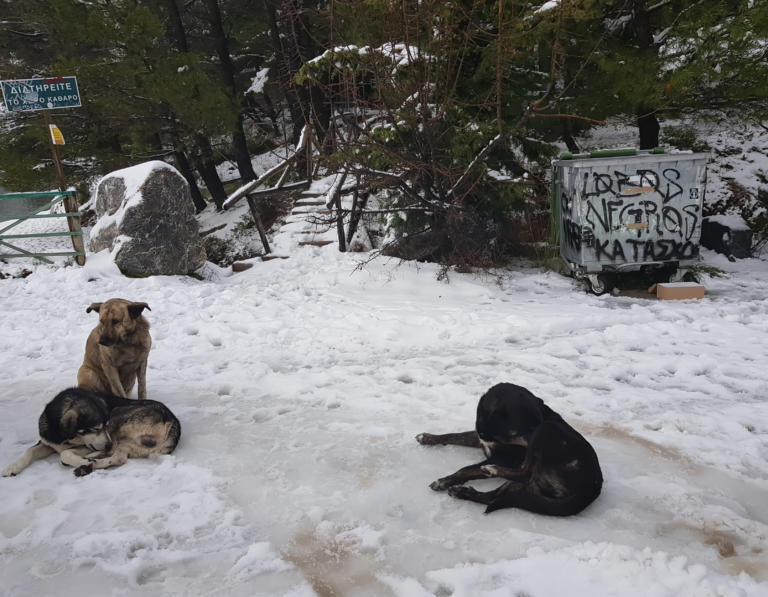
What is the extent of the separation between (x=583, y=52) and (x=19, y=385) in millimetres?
9996

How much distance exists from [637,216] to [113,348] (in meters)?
7.07

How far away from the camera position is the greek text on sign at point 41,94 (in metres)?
7.92

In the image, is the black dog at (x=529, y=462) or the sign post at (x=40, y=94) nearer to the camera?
the black dog at (x=529, y=462)

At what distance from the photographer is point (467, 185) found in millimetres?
7945

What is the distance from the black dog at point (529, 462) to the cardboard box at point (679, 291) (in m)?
4.88

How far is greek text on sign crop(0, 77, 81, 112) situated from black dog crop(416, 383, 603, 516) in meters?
8.65

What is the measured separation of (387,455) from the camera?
342 centimetres

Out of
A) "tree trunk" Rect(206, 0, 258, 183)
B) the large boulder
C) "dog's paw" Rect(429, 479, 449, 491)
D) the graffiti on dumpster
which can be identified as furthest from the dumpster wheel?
"tree trunk" Rect(206, 0, 258, 183)

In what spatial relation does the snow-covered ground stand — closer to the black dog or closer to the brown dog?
the black dog

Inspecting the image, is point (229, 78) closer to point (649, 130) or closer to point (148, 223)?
point (148, 223)

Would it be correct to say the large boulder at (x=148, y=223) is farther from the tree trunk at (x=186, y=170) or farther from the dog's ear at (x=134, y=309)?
the dog's ear at (x=134, y=309)

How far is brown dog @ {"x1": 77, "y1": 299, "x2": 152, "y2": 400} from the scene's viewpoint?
3648mm

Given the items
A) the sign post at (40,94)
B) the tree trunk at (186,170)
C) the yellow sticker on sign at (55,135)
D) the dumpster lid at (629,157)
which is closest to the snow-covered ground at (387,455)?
the dumpster lid at (629,157)

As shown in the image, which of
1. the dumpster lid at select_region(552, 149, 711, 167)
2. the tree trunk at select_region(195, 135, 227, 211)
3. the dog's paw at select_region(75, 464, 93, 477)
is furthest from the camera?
the tree trunk at select_region(195, 135, 227, 211)
